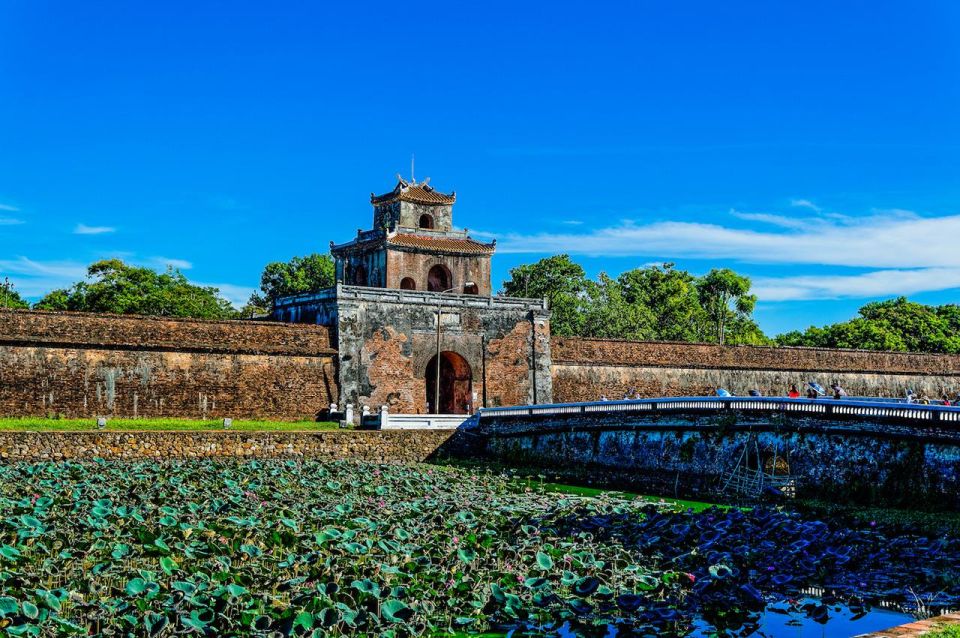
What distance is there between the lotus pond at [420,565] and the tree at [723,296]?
47.9 meters

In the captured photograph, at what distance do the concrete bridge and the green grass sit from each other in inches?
307

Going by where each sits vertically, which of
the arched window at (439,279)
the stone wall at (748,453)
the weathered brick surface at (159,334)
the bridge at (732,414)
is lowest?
the stone wall at (748,453)

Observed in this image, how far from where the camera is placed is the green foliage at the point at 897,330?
A: 59056 millimetres

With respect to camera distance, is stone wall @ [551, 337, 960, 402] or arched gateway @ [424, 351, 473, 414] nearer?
arched gateway @ [424, 351, 473, 414]

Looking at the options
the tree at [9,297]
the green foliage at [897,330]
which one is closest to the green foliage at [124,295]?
the tree at [9,297]

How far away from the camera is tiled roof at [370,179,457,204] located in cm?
4356

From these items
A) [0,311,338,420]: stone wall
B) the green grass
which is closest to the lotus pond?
the green grass

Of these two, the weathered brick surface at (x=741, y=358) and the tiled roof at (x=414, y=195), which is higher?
the tiled roof at (x=414, y=195)

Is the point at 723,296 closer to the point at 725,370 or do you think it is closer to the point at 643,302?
the point at 643,302

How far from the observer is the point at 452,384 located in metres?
40.8

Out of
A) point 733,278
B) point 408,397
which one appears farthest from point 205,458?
point 733,278

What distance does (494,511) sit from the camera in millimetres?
19906

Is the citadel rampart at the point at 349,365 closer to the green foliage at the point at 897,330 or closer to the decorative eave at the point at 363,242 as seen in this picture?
the decorative eave at the point at 363,242

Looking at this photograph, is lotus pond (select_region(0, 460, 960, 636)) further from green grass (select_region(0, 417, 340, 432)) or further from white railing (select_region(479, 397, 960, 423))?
green grass (select_region(0, 417, 340, 432))
